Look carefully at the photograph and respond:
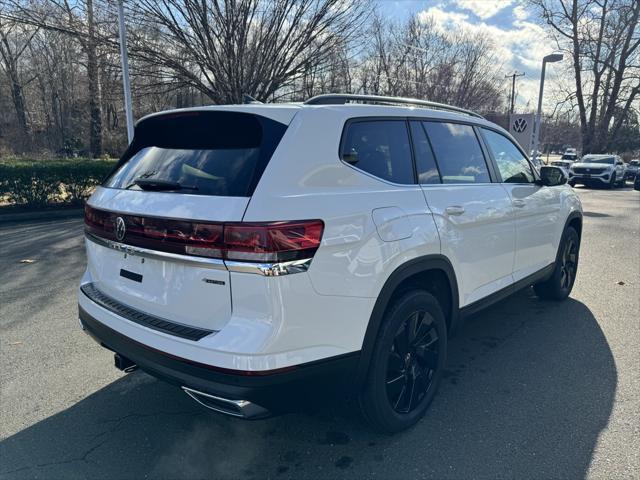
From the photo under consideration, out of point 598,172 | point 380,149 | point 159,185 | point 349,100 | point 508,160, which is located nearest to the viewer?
point 159,185

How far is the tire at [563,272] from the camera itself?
4871mm

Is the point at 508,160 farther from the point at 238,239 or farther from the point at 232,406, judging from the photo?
the point at 232,406

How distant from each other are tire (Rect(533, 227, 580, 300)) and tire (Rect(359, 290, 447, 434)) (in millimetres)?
2552

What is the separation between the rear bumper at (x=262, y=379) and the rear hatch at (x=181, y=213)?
0.19 meters

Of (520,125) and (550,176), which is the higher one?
(520,125)

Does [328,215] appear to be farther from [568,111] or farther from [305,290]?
[568,111]

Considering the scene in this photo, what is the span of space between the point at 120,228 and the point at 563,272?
181 inches

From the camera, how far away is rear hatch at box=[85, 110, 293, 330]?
2.05 meters

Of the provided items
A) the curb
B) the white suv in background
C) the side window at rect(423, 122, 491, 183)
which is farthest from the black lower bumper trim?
the curb

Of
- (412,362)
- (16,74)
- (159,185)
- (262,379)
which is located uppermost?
(16,74)

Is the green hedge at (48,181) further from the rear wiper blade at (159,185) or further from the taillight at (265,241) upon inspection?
the taillight at (265,241)

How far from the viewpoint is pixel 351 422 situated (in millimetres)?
2861

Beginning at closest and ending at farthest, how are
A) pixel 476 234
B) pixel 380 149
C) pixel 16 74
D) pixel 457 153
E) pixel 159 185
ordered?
pixel 159 185 < pixel 380 149 < pixel 476 234 < pixel 457 153 < pixel 16 74

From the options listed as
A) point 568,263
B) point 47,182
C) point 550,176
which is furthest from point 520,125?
point 47,182
